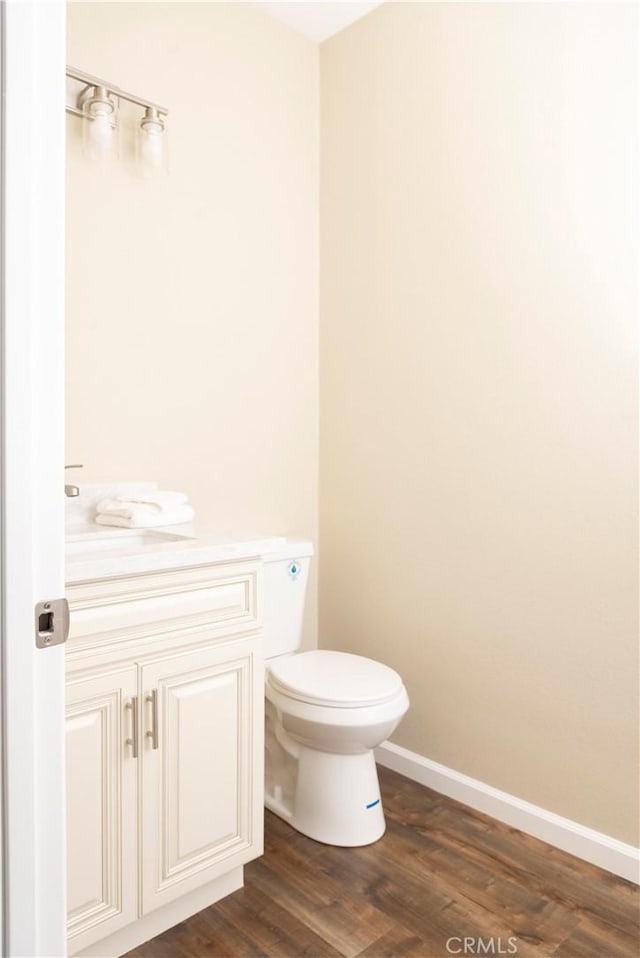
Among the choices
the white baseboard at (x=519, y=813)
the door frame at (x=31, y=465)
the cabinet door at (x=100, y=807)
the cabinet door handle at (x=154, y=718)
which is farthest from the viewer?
the white baseboard at (x=519, y=813)

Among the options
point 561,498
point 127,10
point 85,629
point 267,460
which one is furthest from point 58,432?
point 127,10

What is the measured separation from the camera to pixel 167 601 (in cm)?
148

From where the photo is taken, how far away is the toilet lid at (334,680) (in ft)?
5.95

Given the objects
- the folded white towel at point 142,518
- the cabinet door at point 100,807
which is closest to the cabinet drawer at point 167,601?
the cabinet door at point 100,807

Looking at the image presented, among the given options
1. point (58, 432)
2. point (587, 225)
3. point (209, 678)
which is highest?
point (587, 225)

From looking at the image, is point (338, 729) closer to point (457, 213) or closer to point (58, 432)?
point (58, 432)

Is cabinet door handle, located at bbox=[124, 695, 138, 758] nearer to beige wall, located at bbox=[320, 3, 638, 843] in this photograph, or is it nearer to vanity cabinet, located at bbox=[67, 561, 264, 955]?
vanity cabinet, located at bbox=[67, 561, 264, 955]

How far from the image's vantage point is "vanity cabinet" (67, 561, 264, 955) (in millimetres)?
1345

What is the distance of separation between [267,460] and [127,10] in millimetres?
1434

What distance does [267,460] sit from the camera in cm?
241

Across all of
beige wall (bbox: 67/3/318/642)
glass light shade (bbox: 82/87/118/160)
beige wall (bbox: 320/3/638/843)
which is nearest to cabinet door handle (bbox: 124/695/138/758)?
beige wall (bbox: 67/3/318/642)

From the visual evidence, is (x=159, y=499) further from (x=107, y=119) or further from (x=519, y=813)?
(x=519, y=813)

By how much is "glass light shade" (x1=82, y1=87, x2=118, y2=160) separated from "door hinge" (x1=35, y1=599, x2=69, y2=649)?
153cm

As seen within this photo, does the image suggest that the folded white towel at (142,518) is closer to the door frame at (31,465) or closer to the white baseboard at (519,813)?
the door frame at (31,465)
